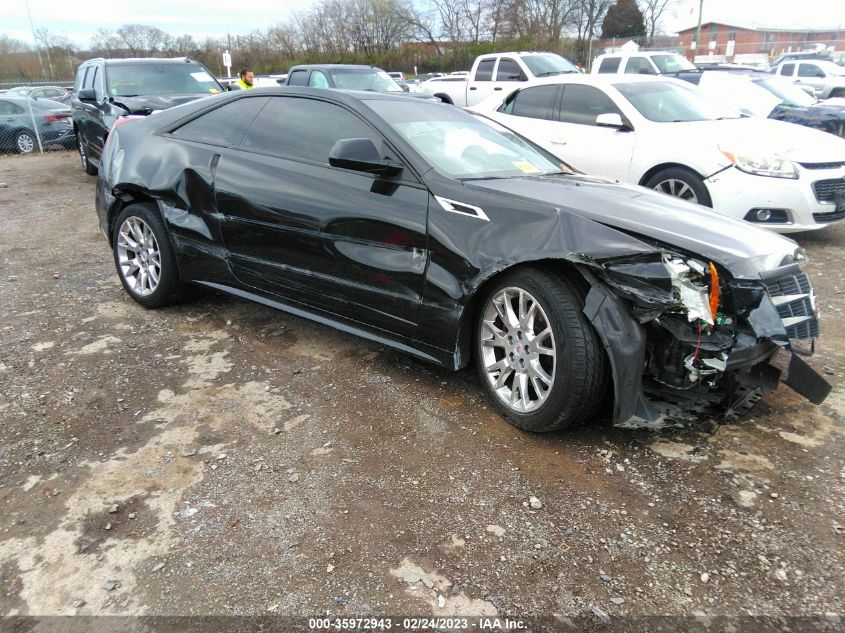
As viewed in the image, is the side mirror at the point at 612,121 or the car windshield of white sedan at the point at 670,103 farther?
the car windshield of white sedan at the point at 670,103

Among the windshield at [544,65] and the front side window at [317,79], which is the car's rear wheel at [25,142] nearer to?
the front side window at [317,79]

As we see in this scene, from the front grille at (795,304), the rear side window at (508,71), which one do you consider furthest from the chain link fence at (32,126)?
the front grille at (795,304)

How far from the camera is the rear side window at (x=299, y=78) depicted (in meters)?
11.2

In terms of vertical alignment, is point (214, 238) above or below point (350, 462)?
above

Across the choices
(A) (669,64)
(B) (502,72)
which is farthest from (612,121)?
(A) (669,64)

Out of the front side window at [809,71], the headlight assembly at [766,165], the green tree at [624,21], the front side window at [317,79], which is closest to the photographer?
the headlight assembly at [766,165]

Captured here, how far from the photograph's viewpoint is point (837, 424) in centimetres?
312

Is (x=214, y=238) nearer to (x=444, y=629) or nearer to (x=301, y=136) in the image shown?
(x=301, y=136)

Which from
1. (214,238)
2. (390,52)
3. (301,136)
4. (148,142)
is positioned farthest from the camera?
(390,52)

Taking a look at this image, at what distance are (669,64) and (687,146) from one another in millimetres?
9724

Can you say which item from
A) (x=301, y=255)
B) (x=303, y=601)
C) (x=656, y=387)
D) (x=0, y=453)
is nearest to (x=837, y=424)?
(x=656, y=387)

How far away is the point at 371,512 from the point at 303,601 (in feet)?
1.63

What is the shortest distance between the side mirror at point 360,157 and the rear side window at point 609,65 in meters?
12.6

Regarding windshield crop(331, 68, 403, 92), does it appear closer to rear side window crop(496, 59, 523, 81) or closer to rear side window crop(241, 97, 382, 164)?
rear side window crop(496, 59, 523, 81)
